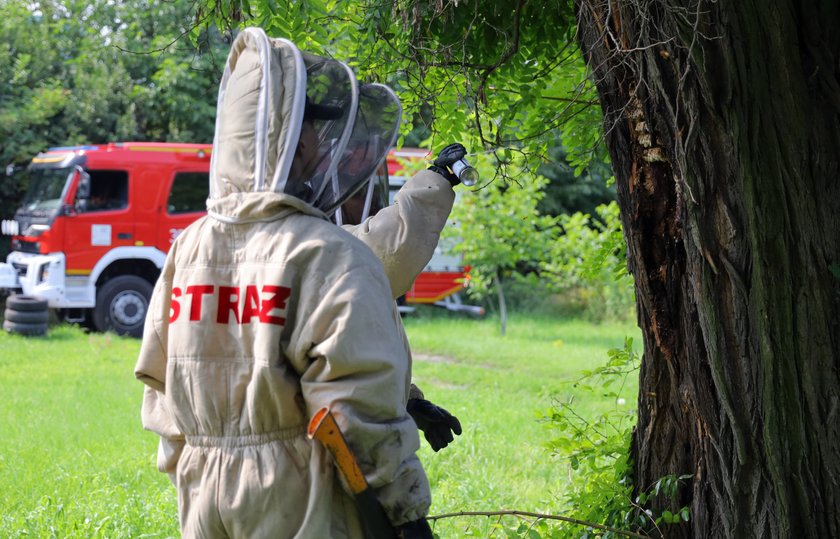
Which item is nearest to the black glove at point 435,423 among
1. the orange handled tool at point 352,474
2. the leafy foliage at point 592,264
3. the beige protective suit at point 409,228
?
the beige protective suit at point 409,228

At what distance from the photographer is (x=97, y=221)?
14234 millimetres

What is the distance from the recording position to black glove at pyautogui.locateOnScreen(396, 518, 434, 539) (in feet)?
7.82

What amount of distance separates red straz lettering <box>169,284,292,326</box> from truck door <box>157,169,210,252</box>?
12.6m

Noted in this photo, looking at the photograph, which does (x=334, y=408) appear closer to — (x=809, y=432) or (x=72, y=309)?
(x=809, y=432)

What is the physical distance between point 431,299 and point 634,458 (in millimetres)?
13874

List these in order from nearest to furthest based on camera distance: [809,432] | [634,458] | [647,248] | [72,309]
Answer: [809,432] → [647,248] → [634,458] → [72,309]

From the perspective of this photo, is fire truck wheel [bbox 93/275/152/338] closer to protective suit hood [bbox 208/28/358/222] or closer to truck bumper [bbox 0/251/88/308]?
truck bumper [bbox 0/251/88/308]

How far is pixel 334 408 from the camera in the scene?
229 cm

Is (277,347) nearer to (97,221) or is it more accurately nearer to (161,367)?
(161,367)

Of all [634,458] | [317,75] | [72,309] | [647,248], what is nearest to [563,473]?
[634,458]

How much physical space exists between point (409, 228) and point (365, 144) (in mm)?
329

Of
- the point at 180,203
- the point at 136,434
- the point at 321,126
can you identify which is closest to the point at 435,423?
the point at 321,126

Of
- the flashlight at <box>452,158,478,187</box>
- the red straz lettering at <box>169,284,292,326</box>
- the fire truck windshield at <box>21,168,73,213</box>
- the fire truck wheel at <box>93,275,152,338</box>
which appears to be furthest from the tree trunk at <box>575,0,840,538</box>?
the fire truck windshield at <box>21,168,73,213</box>

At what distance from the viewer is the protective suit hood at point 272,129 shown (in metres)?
2.49
